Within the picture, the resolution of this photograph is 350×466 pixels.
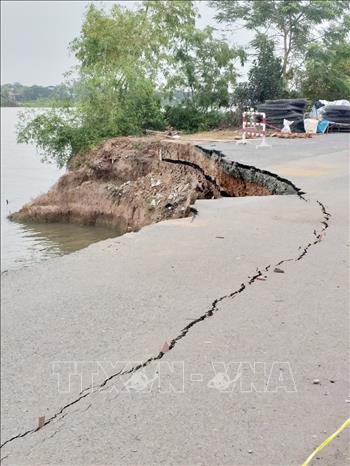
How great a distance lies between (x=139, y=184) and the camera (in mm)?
14758

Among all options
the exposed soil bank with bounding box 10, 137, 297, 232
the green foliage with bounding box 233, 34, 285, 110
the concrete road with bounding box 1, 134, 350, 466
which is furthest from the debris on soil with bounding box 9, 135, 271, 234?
the concrete road with bounding box 1, 134, 350, 466

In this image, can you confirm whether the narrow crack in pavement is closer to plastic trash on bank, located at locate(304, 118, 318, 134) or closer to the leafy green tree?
plastic trash on bank, located at locate(304, 118, 318, 134)

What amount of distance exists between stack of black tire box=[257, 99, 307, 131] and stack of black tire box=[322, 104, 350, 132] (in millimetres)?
853

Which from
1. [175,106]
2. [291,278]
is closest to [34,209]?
[175,106]

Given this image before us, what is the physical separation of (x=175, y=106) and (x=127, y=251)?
16.0 meters

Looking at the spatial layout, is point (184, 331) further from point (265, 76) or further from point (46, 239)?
point (265, 76)

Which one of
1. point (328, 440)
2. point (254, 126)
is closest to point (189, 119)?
point (254, 126)

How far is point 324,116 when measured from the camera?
555 inches

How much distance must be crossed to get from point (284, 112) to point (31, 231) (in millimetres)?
8616

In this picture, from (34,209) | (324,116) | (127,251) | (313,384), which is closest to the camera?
(313,384)

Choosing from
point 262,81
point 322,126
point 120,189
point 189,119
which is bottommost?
point 120,189

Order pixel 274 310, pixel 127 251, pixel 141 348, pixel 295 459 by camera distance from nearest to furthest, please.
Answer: pixel 295 459 → pixel 141 348 → pixel 274 310 → pixel 127 251

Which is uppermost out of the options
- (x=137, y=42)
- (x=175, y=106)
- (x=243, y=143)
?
(x=137, y=42)

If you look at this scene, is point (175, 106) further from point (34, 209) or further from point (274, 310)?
point (274, 310)
